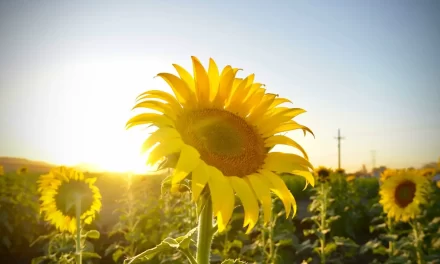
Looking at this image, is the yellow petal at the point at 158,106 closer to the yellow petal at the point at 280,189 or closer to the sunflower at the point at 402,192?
the yellow petal at the point at 280,189

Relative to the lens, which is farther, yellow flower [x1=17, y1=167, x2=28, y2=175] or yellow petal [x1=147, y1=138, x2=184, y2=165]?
yellow flower [x1=17, y1=167, x2=28, y2=175]

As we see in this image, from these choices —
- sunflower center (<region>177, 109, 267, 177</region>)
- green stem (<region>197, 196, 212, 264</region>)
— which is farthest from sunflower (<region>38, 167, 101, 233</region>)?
green stem (<region>197, 196, 212, 264</region>)

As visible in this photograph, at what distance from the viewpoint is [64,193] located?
371 cm

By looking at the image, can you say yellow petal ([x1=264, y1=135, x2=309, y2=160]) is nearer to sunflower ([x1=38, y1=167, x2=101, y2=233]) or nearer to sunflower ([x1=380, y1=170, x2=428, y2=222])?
sunflower ([x1=38, y1=167, x2=101, y2=233])

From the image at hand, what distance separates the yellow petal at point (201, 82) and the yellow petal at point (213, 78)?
24mm

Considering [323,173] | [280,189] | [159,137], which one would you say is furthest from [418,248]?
[159,137]

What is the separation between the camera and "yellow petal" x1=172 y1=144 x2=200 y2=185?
3.90ft

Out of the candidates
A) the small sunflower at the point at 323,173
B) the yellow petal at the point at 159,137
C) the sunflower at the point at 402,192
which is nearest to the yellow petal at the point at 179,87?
the yellow petal at the point at 159,137

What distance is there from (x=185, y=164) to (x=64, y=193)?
112 inches

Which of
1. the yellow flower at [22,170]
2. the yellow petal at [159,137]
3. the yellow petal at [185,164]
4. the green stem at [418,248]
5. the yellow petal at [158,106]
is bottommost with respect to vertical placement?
the green stem at [418,248]

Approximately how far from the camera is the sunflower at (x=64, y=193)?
12.2ft

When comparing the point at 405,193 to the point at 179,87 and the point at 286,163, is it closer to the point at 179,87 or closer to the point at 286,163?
the point at 286,163

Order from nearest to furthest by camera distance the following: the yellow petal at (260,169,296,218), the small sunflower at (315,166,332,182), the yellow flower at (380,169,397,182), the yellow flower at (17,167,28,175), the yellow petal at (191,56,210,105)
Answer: the yellow petal at (260,169,296,218), the yellow petal at (191,56,210,105), the yellow flower at (380,169,397,182), the small sunflower at (315,166,332,182), the yellow flower at (17,167,28,175)

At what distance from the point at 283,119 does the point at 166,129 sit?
0.53 metres
